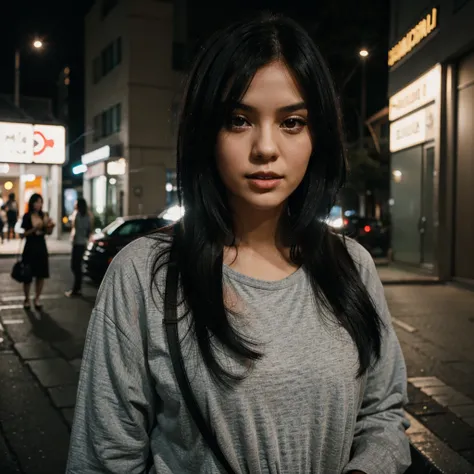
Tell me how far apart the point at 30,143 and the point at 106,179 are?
15.1m

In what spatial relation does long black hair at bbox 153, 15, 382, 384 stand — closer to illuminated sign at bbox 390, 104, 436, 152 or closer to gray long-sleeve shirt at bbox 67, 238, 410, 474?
gray long-sleeve shirt at bbox 67, 238, 410, 474

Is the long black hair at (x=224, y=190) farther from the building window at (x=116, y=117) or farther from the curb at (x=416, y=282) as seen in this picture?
the building window at (x=116, y=117)

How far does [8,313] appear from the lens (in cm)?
1003

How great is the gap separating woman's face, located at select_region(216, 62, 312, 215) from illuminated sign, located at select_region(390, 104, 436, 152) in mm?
13805

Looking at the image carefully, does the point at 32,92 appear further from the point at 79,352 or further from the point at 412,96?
the point at 79,352

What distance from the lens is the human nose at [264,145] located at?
4.87 ft

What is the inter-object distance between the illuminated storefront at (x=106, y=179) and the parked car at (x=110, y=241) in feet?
39.3

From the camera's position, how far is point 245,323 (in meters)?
1.48

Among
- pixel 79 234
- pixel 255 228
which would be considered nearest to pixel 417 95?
pixel 79 234

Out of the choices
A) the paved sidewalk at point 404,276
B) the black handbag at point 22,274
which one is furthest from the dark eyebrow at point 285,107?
the paved sidewalk at point 404,276

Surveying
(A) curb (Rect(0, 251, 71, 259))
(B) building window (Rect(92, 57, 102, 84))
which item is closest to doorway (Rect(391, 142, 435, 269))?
(A) curb (Rect(0, 251, 71, 259))

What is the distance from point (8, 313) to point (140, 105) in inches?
802

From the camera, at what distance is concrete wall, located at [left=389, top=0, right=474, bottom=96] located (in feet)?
40.4

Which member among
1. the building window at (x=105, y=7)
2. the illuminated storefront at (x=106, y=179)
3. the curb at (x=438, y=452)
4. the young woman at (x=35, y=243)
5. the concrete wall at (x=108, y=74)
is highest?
the building window at (x=105, y=7)
